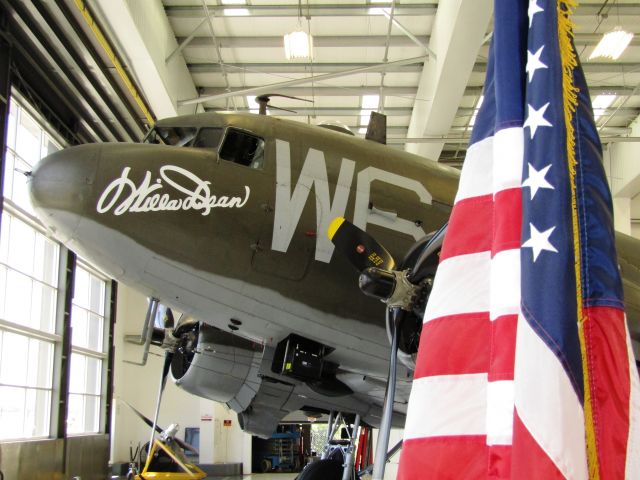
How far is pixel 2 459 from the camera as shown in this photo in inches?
637

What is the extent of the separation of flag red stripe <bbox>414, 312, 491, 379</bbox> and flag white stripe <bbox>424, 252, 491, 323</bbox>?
0.03m

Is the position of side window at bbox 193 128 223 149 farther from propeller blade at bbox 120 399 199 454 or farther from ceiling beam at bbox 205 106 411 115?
ceiling beam at bbox 205 106 411 115

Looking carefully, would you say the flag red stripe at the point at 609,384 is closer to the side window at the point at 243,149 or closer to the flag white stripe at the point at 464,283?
the flag white stripe at the point at 464,283

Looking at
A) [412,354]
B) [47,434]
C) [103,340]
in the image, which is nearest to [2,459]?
[47,434]

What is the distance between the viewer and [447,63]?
1341 cm

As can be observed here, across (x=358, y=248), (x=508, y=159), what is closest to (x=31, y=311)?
(x=358, y=248)

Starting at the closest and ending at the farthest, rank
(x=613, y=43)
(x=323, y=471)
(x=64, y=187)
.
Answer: (x=64, y=187) < (x=323, y=471) < (x=613, y=43)

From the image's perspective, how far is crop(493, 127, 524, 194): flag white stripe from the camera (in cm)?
158

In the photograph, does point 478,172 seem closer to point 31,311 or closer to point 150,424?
point 150,424

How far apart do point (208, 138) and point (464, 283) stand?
4554 millimetres

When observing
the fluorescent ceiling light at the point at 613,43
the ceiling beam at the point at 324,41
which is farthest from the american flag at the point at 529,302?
the ceiling beam at the point at 324,41

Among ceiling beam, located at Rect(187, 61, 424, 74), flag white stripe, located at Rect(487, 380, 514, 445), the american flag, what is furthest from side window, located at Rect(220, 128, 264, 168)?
ceiling beam, located at Rect(187, 61, 424, 74)

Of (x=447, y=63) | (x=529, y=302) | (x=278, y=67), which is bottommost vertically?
(x=529, y=302)

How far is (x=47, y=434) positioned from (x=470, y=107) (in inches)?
586
